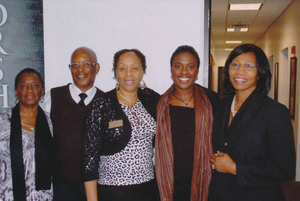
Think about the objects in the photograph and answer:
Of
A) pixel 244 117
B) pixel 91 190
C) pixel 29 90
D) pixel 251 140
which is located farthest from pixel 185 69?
pixel 29 90

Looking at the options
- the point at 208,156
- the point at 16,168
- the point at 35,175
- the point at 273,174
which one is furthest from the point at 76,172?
the point at 273,174

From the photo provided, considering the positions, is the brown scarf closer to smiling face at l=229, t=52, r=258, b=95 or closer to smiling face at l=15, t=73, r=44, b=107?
smiling face at l=229, t=52, r=258, b=95

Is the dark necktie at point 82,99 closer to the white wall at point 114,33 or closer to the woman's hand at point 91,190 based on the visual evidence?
the white wall at point 114,33

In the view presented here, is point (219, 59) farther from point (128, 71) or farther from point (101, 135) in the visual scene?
point (101, 135)

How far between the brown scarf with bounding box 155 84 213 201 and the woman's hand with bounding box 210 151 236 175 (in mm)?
191

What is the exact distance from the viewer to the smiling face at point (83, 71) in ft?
6.36

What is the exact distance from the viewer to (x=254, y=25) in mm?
6848

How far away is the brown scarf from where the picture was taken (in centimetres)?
170

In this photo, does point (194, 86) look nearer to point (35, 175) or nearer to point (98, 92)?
point (98, 92)

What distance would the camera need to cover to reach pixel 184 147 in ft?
5.68

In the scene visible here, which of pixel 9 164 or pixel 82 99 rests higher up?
pixel 82 99

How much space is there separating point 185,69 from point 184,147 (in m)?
0.56

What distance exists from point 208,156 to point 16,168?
4.45ft

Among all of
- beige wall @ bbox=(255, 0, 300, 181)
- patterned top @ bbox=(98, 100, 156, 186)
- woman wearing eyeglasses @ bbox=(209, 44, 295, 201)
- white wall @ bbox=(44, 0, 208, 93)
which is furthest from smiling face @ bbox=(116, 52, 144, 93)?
beige wall @ bbox=(255, 0, 300, 181)
